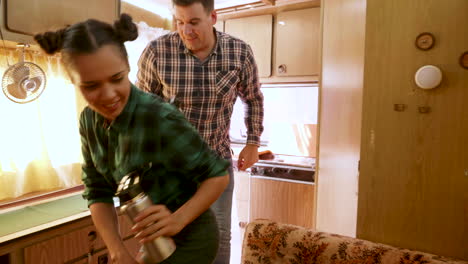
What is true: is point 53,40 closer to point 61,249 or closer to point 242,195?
point 61,249

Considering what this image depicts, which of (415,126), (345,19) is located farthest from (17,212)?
(345,19)

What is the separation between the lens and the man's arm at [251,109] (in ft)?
4.85

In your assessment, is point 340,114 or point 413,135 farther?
point 340,114

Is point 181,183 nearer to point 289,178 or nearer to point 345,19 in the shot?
point 345,19

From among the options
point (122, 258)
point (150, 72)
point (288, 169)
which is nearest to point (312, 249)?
point (122, 258)

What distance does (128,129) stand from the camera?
2.39 ft

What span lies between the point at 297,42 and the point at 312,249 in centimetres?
217

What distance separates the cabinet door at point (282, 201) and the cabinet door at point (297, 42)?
104 centimetres

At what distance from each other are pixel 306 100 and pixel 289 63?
1.61ft

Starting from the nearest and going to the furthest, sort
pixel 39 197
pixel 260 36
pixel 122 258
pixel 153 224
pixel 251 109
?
pixel 153 224, pixel 122 258, pixel 251 109, pixel 39 197, pixel 260 36

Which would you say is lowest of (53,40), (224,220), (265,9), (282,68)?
(224,220)

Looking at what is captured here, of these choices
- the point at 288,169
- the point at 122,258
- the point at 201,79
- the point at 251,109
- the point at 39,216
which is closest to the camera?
the point at 122,258

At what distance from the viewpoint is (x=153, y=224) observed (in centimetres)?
65

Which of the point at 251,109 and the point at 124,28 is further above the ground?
the point at 124,28
